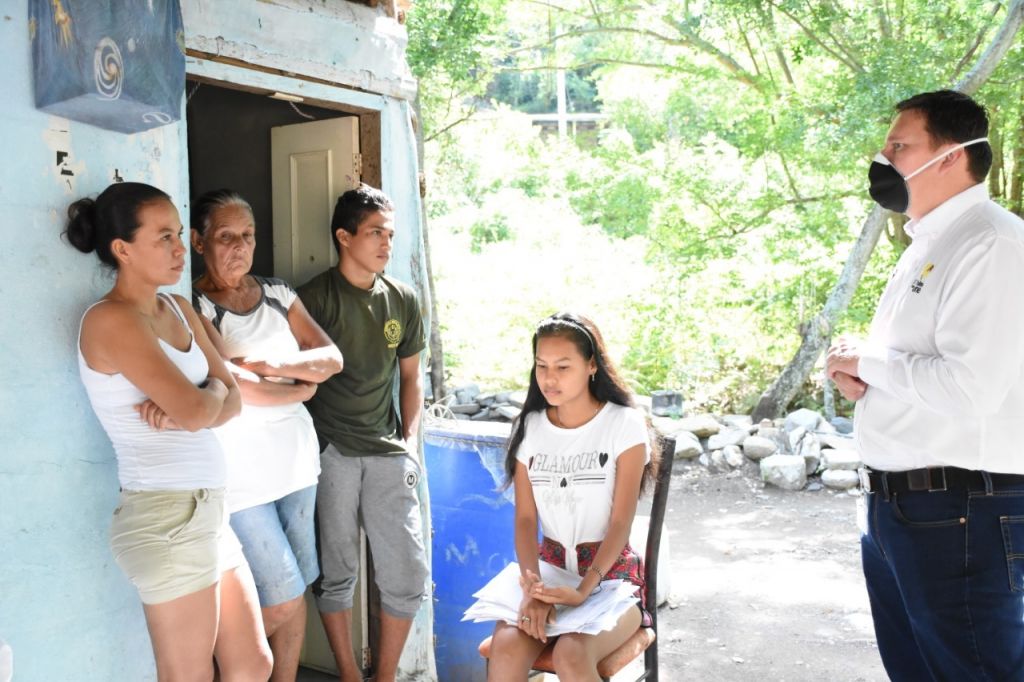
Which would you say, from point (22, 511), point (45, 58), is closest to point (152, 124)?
point (45, 58)

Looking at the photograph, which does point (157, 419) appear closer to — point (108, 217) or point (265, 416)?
point (108, 217)

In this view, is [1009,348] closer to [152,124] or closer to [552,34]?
[152,124]

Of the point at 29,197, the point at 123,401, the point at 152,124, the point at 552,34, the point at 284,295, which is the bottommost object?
the point at 123,401

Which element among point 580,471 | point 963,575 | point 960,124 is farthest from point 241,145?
point 963,575

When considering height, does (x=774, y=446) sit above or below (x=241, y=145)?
below

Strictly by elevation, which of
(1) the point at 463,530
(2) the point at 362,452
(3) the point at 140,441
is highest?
(3) the point at 140,441

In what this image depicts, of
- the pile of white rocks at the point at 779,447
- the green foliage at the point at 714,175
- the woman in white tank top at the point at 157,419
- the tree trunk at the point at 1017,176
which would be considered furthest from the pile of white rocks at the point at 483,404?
the woman in white tank top at the point at 157,419

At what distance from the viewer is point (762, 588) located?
573 centimetres

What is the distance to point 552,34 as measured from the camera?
12.8 metres

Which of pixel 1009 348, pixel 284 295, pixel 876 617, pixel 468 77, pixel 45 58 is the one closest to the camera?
pixel 1009 348

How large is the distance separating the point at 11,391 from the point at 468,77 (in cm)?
751

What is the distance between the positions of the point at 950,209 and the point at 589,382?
4.35ft

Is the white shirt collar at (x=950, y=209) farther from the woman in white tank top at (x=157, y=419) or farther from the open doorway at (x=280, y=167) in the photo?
the open doorway at (x=280, y=167)

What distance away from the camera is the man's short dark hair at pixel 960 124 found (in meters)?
2.68
